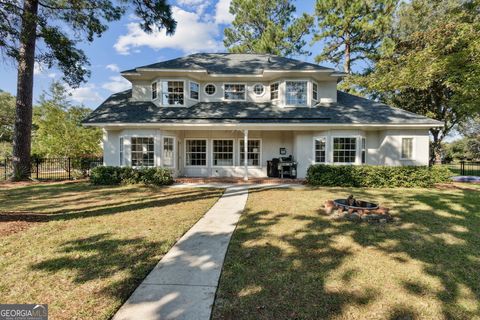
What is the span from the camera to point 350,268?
3.47 meters

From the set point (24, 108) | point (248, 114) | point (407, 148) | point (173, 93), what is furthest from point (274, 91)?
point (24, 108)

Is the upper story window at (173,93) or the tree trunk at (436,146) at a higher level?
the upper story window at (173,93)

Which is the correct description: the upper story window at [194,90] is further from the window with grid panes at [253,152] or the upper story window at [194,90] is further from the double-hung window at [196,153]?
the window with grid panes at [253,152]

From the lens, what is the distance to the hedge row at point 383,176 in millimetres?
10867

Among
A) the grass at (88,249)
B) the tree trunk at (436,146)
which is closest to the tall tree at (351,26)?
the tree trunk at (436,146)

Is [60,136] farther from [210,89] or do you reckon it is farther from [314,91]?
[314,91]

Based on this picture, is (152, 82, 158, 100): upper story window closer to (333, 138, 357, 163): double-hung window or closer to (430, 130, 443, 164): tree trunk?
(333, 138, 357, 163): double-hung window

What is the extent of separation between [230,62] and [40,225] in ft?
45.1

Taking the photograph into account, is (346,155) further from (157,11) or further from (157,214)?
(157,11)

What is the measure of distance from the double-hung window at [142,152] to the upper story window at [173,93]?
266cm

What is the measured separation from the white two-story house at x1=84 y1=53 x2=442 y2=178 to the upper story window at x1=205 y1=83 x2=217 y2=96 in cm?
8

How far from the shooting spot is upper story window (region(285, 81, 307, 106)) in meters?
13.9

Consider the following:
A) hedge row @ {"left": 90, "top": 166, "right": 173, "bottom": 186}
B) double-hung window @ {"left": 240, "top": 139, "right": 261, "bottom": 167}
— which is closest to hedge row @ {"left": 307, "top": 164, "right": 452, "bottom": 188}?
double-hung window @ {"left": 240, "top": 139, "right": 261, "bottom": 167}

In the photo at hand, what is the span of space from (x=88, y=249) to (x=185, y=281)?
217 centimetres
